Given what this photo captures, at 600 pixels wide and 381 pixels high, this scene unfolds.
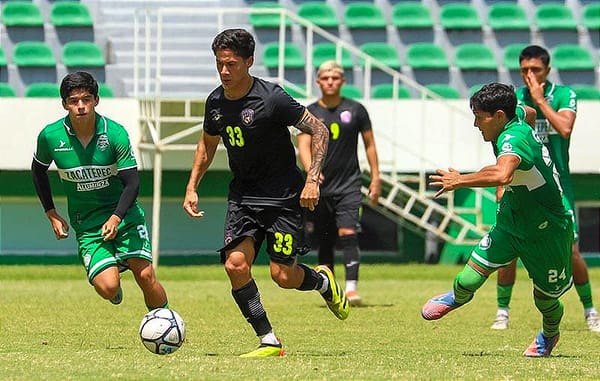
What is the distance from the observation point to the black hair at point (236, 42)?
26.9 ft

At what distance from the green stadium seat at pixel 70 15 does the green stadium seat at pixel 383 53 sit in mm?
5119

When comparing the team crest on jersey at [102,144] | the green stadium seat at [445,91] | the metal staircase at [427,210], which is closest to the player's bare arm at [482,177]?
the team crest on jersey at [102,144]

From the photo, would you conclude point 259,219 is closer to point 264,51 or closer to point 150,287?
point 150,287

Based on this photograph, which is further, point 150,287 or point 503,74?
point 503,74

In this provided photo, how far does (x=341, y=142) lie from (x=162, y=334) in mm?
5715

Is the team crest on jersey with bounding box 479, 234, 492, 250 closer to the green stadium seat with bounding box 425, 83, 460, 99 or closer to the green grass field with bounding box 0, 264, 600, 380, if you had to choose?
the green grass field with bounding box 0, 264, 600, 380

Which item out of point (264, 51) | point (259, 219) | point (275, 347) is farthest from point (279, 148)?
point (264, 51)

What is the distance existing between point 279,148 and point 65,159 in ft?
5.35

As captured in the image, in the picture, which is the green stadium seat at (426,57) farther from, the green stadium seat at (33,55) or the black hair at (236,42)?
the black hair at (236,42)

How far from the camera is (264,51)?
73.2 feet

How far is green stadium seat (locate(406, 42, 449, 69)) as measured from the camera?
75.0 feet

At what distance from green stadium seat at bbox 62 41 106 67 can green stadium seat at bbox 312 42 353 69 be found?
3803 mm

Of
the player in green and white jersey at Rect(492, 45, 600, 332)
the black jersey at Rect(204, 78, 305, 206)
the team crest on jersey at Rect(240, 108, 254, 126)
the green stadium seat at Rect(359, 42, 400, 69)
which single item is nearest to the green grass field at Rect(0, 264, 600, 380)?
the player in green and white jersey at Rect(492, 45, 600, 332)

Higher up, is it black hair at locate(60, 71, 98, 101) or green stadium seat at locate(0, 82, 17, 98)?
black hair at locate(60, 71, 98, 101)
